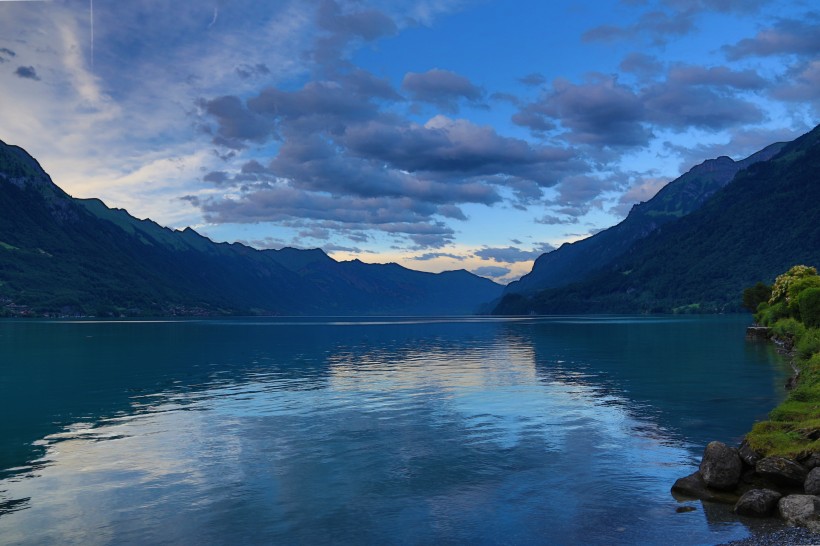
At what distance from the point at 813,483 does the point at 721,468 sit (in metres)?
3.57

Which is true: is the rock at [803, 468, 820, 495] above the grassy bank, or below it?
below

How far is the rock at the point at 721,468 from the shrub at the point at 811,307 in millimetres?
73358

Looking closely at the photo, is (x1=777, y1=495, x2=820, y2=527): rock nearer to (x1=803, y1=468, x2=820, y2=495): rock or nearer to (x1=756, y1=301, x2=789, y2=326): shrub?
(x1=803, y1=468, x2=820, y2=495): rock

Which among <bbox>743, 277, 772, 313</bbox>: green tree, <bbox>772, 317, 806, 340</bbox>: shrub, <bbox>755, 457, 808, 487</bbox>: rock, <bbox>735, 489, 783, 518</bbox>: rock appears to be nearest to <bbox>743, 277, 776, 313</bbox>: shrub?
<bbox>743, 277, 772, 313</bbox>: green tree

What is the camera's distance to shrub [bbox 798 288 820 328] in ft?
289

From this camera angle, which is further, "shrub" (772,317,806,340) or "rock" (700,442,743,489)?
"shrub" (772,317,806,340)

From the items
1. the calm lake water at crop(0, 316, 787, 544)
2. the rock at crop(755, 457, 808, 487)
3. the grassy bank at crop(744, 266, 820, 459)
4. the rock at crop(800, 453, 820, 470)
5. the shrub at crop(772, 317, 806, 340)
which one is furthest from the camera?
the shrub at crop(772, 317, 806, 340)

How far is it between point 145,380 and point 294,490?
2133 inches

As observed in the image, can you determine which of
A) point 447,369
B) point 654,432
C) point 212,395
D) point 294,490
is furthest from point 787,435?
point 447,369

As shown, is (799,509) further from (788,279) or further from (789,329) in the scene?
(788,279)

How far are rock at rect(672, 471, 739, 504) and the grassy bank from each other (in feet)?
10.1

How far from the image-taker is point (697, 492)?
27797 millimetres

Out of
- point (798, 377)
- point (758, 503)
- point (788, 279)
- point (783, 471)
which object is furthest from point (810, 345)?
point (788, 279)

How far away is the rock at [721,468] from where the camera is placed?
27766 millimetres
